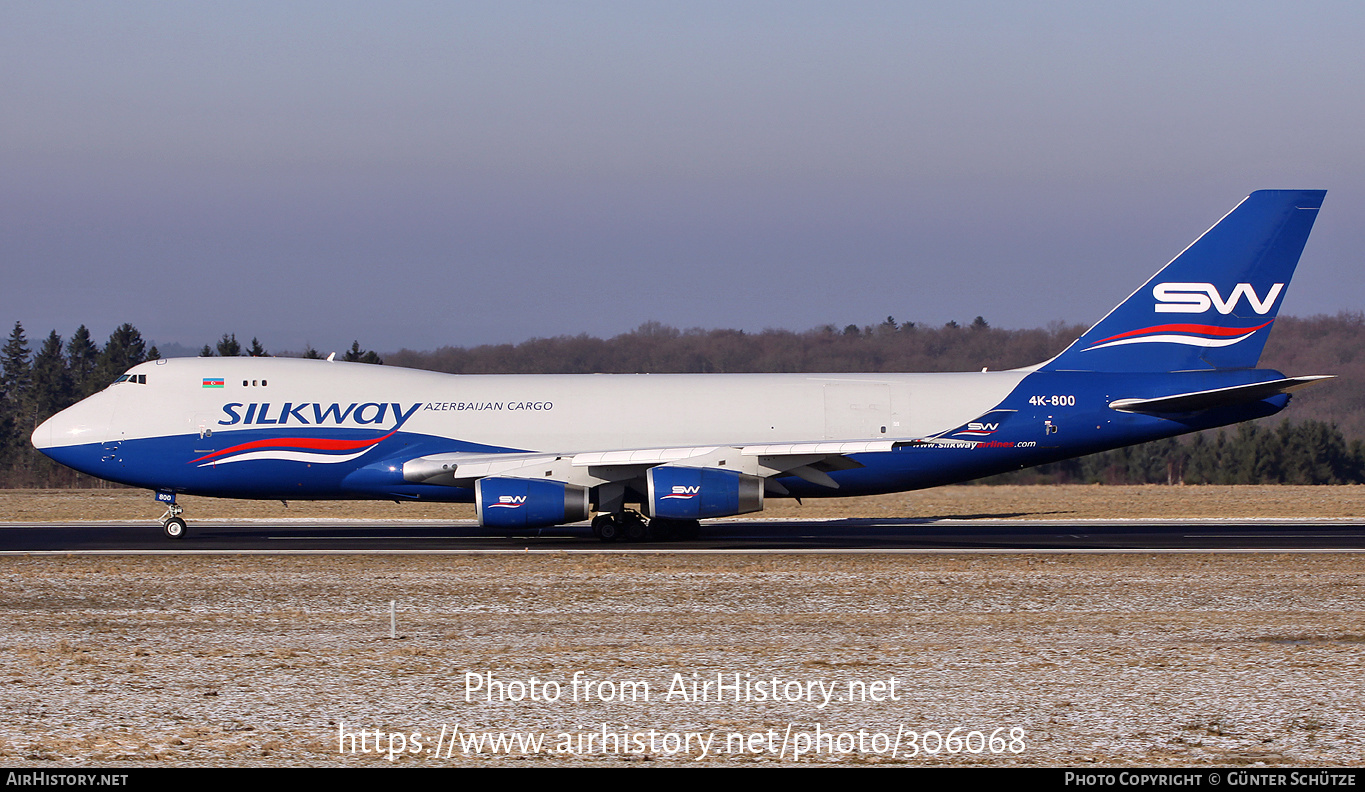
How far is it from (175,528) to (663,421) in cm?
1063

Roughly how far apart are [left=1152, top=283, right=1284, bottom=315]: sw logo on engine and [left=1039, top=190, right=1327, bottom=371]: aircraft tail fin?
2cm

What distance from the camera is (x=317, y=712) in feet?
30.1

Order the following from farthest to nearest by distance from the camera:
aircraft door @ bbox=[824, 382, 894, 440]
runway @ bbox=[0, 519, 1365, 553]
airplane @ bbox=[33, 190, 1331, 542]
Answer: aircraft door @ bbox=[824, 382, 894, 440], airplane @ bbox=[33, 190, 1331, 542], runway @ bbox=[0, 519, 1365, 553]

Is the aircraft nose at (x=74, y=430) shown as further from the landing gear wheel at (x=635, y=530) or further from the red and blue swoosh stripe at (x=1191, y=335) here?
the red and blue swoosh stripe at (x=1191, y=335)

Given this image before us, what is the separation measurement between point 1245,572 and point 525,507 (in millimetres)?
12875

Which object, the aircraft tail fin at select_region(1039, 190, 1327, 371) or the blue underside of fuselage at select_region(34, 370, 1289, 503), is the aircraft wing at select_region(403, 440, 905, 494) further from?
the aircraft tail fin at select_region(1039, 190, 1327, 371)

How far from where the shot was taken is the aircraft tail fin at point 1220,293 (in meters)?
28.9

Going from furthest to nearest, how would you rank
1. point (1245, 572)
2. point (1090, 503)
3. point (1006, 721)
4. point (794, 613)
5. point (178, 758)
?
point (1090, 503) → point (1245, 572) → point (794, 613) → point (1006, 721) → point (178, 758)

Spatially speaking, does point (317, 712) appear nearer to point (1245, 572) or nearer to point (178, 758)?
point (178, 758)

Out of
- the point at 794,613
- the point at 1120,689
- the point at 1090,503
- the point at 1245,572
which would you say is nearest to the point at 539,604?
the point at 794,613

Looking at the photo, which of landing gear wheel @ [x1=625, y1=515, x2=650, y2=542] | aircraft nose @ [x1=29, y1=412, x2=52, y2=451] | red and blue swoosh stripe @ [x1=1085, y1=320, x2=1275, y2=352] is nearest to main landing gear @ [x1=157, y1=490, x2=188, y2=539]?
aircraft nose @ [x1=29, y1=412, x2=52, y2=451]

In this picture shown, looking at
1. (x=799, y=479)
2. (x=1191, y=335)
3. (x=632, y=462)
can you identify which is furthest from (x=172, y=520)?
(x=1191, y=335)

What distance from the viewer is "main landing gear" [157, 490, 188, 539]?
85.0 feet

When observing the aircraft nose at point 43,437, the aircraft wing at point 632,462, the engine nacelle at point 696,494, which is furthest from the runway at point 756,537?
the aircraft nose at point 43,437
